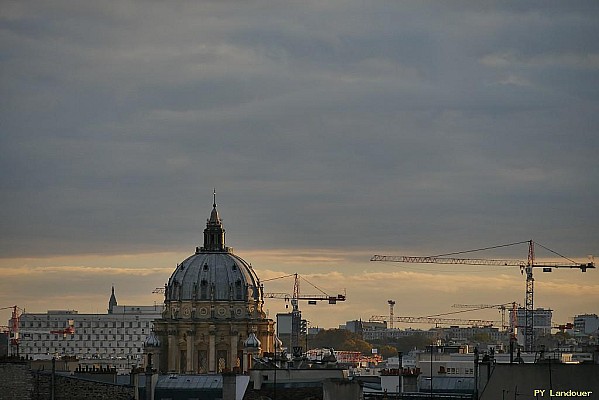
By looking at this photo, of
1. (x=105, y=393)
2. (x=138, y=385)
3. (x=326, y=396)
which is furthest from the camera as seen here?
(x=138, y=385)

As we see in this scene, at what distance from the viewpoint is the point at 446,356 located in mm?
182500

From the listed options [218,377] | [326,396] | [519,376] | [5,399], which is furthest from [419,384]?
[519,376]

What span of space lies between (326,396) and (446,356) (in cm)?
10118

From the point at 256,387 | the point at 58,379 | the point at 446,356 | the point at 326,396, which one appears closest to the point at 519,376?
the point at 326,396

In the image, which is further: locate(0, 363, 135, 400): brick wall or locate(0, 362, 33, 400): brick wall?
locate(0, 363, 135, 400): brick wall

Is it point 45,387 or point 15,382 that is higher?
point 15,382

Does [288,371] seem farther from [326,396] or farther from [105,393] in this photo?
[326,396]

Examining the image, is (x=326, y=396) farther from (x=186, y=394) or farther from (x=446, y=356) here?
(x=446, y=356)

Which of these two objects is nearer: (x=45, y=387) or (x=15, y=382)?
(x=15, y=382)

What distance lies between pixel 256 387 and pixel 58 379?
9.72 meters

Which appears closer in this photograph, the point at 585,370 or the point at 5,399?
the point at 585,370

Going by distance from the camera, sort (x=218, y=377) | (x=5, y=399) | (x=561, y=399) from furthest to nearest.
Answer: (x=218, y=377) < (x=5, y=399) < (x=561, y=399)

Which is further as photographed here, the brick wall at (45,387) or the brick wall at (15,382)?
the brick wall at (45,387)

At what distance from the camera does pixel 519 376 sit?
74062mm
